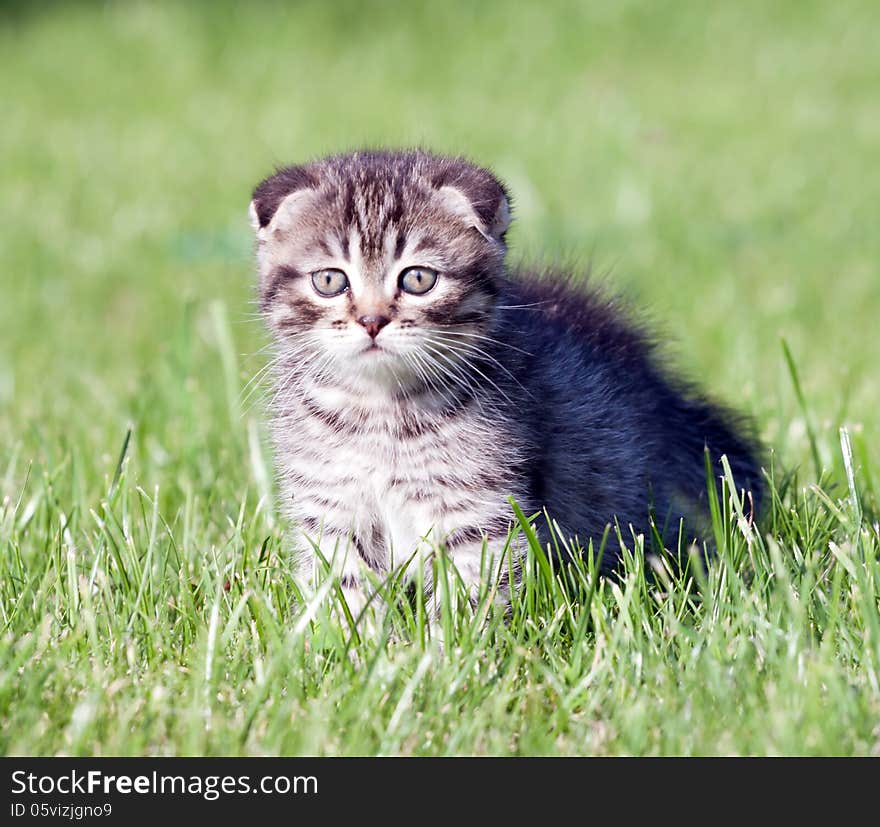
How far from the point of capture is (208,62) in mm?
13930

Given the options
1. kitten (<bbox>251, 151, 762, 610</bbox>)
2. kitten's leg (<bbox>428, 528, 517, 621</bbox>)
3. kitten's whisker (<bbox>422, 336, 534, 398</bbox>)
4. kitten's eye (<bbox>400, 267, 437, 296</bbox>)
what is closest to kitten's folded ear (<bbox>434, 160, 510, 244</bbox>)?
kitten (<bbox>251, 151, 762, 610</bbox>)

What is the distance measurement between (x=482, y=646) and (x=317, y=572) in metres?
0.58

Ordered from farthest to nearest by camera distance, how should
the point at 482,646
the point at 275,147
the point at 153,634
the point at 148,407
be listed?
the point at 275,147, the point at 148,407, the point at 153,634, the point at 482,646

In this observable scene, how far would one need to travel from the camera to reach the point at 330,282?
10.4 ft

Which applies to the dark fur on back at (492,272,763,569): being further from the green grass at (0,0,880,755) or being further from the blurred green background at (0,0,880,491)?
the blurred green background at (0,0,880,491)

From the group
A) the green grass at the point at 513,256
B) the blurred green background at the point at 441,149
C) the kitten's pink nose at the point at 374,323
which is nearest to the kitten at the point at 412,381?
the kitten's pink nose at the point at 374,323

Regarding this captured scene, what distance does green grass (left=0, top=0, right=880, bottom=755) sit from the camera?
8.59 ft

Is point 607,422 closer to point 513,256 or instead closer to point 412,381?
point 412,381

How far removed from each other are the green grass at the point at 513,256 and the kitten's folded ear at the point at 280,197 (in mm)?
828

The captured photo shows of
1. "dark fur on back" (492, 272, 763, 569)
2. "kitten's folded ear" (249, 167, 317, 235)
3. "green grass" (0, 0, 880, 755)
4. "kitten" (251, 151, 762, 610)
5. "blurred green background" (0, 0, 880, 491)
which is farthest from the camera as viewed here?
"blurred green background" (0, 0, 880, 491)

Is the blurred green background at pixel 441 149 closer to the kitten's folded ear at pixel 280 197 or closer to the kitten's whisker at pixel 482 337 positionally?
the kitten's folded ear at pixel 280 197

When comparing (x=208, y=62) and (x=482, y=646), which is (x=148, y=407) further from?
(x=208, y=62)

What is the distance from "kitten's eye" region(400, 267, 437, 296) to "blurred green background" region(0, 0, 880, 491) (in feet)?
2.56
